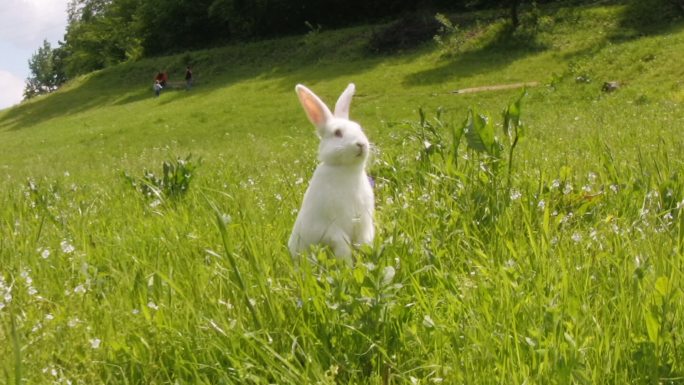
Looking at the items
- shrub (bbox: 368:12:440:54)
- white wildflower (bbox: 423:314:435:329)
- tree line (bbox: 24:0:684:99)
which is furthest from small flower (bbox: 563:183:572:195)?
shrub (bbox: 368:12:440:54)

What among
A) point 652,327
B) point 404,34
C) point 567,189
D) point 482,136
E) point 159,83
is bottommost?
point 404,34

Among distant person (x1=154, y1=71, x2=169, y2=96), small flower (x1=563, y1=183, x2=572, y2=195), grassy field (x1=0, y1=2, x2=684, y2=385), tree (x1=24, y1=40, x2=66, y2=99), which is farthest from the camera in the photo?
tree (x1=24, y1=40, x2=66, y2=99)

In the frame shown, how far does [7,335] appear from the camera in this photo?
2377 millimetres

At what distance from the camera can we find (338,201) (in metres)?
3.28

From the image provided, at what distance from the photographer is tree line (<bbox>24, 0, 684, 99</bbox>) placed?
171ft

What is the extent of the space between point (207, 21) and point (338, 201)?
196 ft

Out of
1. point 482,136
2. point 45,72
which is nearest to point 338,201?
point 482,136

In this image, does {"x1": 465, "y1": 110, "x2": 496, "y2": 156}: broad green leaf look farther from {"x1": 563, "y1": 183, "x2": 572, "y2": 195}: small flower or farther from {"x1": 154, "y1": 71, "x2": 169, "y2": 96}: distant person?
{"x1": 154, "y1": 71, "x2": 169, "y2": 96}: distant person

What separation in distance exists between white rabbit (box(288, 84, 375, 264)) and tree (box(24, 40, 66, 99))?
427 ft

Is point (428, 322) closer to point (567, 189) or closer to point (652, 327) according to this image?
point (652, 327)

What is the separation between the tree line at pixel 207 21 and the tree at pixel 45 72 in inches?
2129

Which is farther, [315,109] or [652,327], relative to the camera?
[315,109]

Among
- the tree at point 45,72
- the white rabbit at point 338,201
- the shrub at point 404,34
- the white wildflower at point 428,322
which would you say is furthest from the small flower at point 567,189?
the tree at point 45,72

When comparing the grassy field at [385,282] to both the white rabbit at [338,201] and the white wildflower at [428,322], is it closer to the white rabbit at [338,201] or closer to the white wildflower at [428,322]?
the white wildflower at [428,322]
